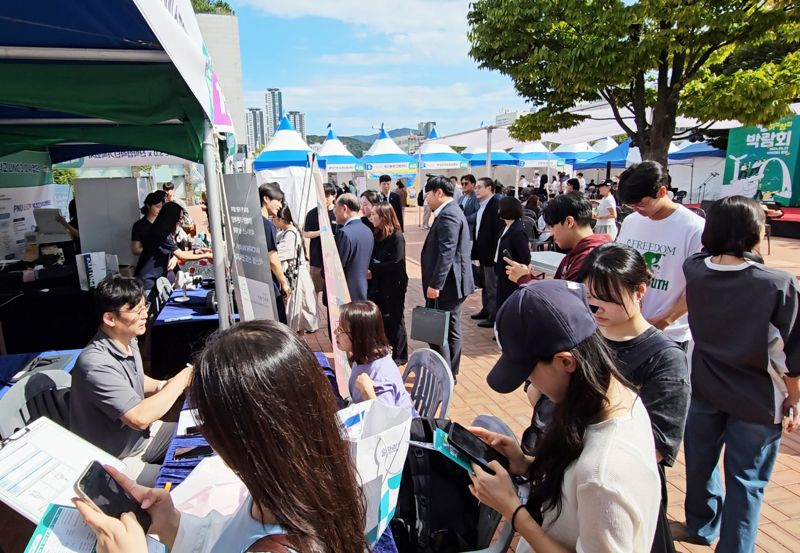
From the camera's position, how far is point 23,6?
1.99 meters

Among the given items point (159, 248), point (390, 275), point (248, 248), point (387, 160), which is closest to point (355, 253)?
point (390, 275)

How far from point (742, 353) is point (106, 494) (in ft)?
7.72

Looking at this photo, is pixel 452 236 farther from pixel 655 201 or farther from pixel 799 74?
pixel 799 74

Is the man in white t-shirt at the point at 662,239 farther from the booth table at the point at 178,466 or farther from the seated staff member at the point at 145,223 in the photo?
the seated staff member at the point at 145,223

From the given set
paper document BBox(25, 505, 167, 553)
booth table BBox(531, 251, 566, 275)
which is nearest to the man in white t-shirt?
booth table BBox(531, 251, 566, 275)

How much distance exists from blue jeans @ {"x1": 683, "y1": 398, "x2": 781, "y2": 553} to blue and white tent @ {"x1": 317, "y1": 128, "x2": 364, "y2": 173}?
14449 mm

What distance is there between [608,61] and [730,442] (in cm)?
481

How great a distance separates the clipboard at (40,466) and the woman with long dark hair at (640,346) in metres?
1.68

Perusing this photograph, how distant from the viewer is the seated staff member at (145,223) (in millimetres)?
5512

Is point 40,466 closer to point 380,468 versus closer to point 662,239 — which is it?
point 380,468

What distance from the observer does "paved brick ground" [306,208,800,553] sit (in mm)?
2600

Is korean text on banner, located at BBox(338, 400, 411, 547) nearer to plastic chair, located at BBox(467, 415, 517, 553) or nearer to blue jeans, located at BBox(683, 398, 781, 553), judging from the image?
plastic chair, located at BBox(467, 415, 517, 553)

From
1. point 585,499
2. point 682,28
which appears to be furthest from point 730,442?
point 682,28

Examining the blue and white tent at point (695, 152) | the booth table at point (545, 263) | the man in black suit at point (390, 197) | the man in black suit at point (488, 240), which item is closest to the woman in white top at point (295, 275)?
the man in black suit at point (488, 240)
